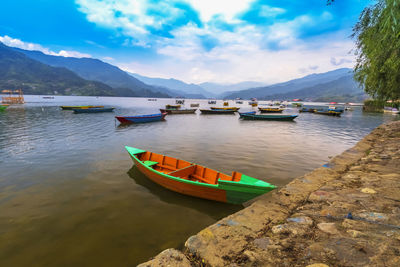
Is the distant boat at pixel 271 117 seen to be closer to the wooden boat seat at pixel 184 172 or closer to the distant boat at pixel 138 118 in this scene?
the distant boat at pixel 138 118

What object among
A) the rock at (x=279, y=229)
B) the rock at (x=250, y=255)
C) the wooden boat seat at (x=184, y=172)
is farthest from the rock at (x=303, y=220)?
the wooden boat seat at (x=184, y=172)

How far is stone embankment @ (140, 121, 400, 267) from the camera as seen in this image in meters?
3.57

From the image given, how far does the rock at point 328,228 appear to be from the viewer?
4358 millimetres

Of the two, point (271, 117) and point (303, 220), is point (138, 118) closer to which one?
point (271, 117)

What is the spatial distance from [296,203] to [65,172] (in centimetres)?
1334

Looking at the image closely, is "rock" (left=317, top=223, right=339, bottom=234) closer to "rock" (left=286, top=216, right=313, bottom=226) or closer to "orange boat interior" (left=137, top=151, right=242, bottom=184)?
"rock" (left=286, top=216, right=313, bottom=226)

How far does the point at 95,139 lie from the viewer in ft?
67.5

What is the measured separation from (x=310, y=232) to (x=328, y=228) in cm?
52

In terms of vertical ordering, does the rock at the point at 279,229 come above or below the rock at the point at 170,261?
above

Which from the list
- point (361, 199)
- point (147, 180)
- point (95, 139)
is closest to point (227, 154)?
point (147, 180)

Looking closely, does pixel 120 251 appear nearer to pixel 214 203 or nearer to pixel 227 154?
pixel 214 203

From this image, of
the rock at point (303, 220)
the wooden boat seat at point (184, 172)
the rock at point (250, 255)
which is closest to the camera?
the rock at point (250, 255)

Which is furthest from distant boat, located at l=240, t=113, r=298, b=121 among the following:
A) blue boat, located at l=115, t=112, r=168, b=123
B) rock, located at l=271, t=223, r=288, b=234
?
rock, located at l=271, t=223, r=288, b=234

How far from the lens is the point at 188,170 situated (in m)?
9.47
